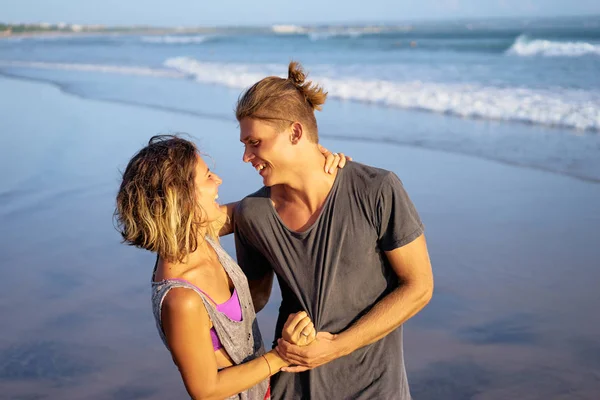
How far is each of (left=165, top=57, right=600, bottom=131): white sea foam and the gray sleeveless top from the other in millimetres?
8678

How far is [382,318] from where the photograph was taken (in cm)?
255

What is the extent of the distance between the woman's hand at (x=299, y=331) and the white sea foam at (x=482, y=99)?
8.78 metres

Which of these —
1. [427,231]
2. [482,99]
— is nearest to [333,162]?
[427,231]

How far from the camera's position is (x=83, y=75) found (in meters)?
21.1

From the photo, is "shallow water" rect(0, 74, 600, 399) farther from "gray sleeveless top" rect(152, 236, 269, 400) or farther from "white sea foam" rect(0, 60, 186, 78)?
"white sea foam" rect(0, 60, 186, 78)

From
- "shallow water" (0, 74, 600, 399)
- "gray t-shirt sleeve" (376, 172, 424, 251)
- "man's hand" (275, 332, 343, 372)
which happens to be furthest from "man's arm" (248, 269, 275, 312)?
"shallow water" (0, 74, 600, 399)

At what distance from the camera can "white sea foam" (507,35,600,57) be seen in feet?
75.2

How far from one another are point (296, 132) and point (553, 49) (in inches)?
997

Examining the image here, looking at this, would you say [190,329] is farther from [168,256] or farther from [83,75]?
[83,75]

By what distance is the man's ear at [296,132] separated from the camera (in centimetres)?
271

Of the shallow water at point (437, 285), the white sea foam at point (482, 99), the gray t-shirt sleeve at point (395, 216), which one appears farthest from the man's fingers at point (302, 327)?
the white sea foam at point (482, 99)

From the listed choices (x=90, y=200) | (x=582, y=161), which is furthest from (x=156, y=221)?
(x=582, y=161)

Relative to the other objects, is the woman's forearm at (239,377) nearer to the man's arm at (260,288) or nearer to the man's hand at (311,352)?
the man's hand at (311,352)

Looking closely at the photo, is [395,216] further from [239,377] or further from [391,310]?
[239,377]
